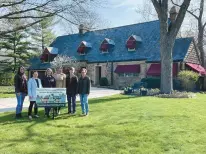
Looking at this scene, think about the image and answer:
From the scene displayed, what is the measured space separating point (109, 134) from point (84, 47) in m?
30.1

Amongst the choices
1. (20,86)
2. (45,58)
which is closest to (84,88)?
(20,86)

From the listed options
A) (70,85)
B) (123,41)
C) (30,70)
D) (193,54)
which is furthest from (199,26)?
(70,85)

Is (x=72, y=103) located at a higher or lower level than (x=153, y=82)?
lower

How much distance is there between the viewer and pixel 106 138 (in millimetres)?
7098

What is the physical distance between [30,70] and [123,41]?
16.0 m

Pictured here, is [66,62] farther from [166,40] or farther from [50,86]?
[50,86]

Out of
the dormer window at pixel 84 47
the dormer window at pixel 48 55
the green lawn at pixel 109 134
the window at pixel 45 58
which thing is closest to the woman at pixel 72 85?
the green lawn at pixel 109 134

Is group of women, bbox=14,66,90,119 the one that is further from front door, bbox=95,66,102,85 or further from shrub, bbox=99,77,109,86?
front door, bbox=95,66,102,85

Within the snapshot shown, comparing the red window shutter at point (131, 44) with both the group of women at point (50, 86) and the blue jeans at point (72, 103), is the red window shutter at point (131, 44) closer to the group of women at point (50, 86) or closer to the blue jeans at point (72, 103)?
the group of women at point (50, 86)

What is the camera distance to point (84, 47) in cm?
3703

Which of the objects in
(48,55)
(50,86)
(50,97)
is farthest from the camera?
(48,55)

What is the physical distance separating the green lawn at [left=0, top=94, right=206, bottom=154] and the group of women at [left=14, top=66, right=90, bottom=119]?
0.56 meters

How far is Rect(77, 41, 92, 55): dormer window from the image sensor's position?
36.9 m

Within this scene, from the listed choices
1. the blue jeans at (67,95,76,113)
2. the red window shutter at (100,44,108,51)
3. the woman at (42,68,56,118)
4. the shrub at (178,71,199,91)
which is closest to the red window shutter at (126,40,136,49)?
the red window shutter at (100,44,108,51)
